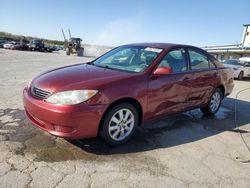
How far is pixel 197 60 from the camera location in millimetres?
5305

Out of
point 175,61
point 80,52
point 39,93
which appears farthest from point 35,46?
point 39,93

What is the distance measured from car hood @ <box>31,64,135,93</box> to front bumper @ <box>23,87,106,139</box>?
27 centimetres

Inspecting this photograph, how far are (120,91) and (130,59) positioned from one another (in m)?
1.14

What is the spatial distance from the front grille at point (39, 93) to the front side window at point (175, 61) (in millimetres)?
1858

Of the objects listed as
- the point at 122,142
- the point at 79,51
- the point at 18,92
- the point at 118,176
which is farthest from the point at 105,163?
the point at 79,51

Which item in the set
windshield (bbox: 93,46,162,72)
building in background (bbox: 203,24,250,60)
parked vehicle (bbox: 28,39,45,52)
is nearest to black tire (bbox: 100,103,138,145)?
windshield (bbox: 93,46,162,72)

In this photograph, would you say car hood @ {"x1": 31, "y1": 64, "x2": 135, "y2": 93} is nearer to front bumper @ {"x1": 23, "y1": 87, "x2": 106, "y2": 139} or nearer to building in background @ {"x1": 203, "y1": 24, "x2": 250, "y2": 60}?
front bumper @ {"x1": 23, "y1": 87, "x2": 106, "y2": 139}

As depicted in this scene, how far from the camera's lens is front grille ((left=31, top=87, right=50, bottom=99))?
11.7ft

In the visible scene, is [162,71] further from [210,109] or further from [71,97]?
[210,109]

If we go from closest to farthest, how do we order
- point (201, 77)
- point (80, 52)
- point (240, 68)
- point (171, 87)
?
1. point (171, 87)
2. point (201, 77)
3. point (240, 68)
4. point (80, 52)

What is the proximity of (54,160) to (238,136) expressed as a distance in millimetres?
3395

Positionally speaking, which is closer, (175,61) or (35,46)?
(175,61)

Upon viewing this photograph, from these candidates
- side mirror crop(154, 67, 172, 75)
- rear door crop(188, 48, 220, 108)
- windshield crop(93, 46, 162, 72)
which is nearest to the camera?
side mirror crop(154, 67, 172, 75)

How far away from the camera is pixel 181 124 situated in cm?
527
